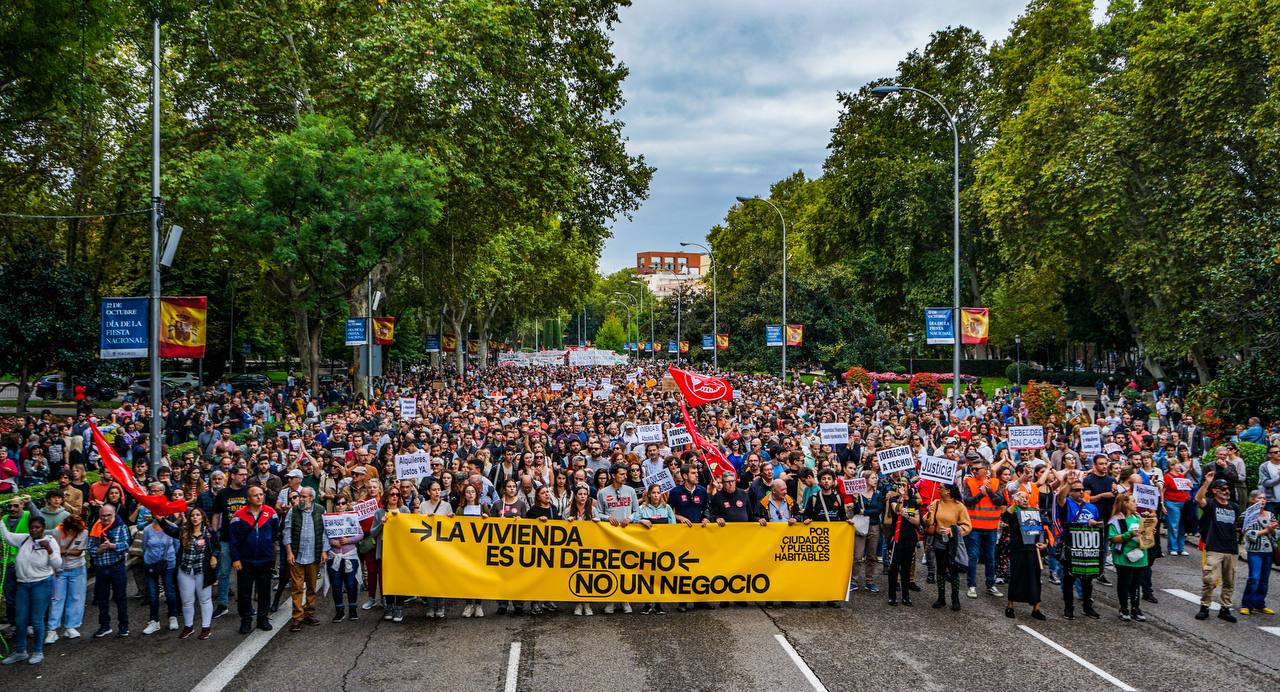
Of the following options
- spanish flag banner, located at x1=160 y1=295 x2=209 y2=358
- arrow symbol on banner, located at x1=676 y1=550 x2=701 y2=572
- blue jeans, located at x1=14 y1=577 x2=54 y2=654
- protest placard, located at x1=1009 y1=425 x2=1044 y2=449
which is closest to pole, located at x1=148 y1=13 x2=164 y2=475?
spanish flag banner, located at x1=160 y1=295 x2=209 y2=358

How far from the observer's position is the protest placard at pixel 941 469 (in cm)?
1009

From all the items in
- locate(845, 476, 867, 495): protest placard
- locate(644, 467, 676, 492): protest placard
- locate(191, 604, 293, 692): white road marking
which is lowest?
locate(191, 604, 293, 692): white road marking

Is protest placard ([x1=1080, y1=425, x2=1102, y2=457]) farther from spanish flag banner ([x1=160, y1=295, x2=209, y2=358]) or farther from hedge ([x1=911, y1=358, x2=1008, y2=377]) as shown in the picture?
hedge ([x1=911, y1=358, x2=1008, y2=377])

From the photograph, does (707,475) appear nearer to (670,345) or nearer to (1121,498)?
(1121,498)

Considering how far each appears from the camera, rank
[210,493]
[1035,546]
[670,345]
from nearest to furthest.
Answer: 1. [1035,546]
2. [210,493]
3. [670,345]

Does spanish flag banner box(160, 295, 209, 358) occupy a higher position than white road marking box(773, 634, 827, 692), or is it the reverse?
spanish flag banner box(160, 295, 209, 358)

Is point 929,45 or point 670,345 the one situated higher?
point 929,45

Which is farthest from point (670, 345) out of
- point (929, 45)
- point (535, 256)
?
point (929, 45)

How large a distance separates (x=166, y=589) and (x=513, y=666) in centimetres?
417

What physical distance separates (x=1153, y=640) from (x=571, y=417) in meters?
12.9

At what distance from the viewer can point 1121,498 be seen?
31.6 ft

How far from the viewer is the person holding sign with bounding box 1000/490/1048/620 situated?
30.9 ft

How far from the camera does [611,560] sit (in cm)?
970

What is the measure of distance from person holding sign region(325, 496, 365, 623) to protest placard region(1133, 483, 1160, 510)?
981 cm
